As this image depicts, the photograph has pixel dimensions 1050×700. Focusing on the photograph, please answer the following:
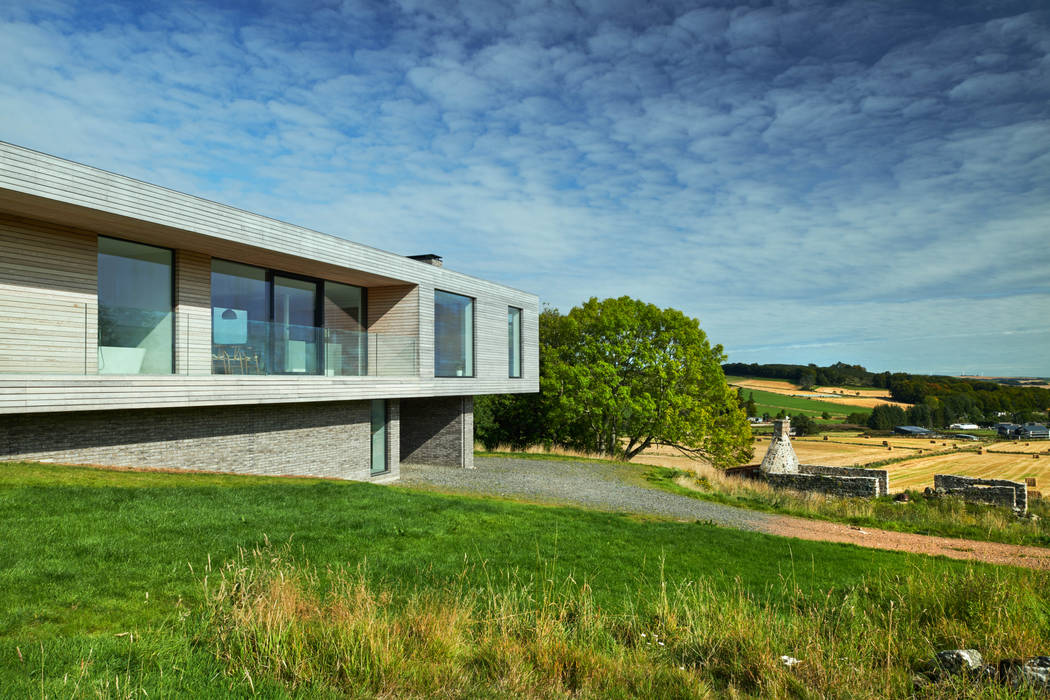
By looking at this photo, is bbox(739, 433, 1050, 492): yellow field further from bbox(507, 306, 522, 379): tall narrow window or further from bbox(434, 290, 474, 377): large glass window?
bbox(434, 290, 474, 377): large glass window

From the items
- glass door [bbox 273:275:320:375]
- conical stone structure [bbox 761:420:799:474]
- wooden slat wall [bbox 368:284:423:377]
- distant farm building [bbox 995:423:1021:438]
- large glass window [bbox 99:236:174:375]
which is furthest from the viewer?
distant farm building [bbox 995:423:1021:438]

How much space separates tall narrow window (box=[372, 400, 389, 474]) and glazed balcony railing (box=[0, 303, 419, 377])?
91.4 inches

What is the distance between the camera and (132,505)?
8266 millimetres

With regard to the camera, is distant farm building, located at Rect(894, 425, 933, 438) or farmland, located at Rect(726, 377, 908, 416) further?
farmland, located at Rect(726, 377, 908, 416)

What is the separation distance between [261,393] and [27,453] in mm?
3983

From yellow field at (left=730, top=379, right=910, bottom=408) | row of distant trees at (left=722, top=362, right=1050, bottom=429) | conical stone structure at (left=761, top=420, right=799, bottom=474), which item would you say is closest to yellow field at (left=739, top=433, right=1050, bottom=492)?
conical stone structure at (left=761, top=420, right=799, bottom=474)

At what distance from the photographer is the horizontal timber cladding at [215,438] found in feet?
34.4

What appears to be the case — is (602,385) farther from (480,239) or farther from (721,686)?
(721,686)

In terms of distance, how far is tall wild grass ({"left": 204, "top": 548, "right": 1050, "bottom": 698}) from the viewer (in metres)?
4.36

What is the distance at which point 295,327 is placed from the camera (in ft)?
46.3

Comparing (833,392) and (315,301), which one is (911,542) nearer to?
(315,301)

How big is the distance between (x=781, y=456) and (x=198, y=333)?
72.0 feet

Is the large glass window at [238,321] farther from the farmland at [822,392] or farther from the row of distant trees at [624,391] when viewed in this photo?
the farmland at [822,392]

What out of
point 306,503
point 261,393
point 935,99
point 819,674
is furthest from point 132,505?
point 935,99
